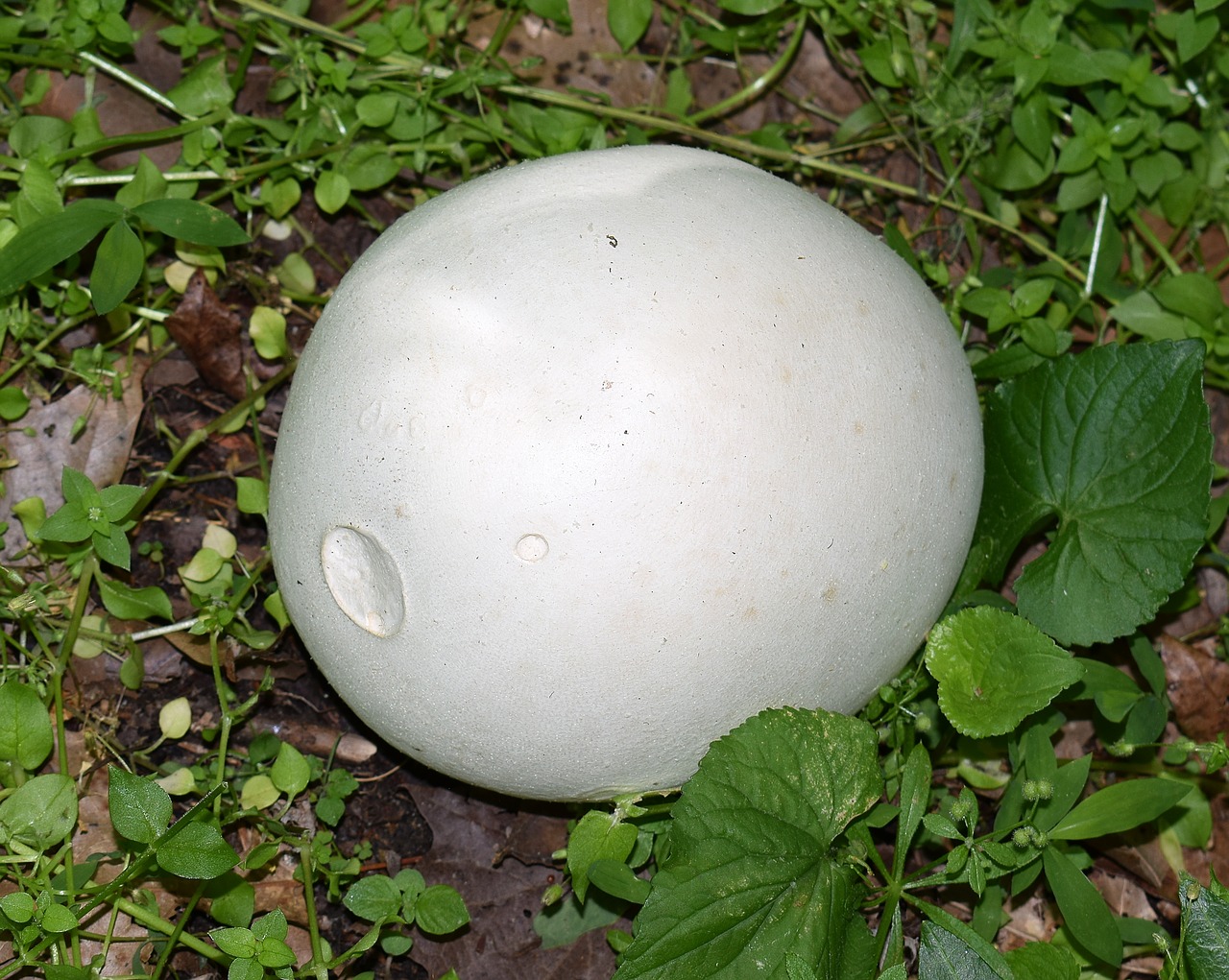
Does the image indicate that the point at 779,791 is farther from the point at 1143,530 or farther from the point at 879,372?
the point at 1143,530

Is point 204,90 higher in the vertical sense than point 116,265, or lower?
higher

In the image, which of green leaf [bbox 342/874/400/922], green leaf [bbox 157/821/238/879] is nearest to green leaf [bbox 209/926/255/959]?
green leaf [bbox 157/821/238/879]

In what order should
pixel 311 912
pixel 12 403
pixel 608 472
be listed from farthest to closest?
pixel 12 403 < pixel 311 912 < pixel 608 472

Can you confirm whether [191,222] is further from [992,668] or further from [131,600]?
[992,668]

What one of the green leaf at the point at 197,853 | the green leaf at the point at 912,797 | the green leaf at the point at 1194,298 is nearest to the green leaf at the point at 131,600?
the green leaf at the point at 197,853

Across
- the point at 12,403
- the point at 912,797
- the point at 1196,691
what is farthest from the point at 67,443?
the point at 1196,691

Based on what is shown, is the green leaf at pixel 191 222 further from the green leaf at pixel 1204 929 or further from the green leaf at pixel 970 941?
the green leaf at pixel 1204 929

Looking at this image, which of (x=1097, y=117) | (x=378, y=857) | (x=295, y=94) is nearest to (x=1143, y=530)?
(x=1097, y=117)

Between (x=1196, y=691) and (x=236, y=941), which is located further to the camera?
(x=1196, y=691)
